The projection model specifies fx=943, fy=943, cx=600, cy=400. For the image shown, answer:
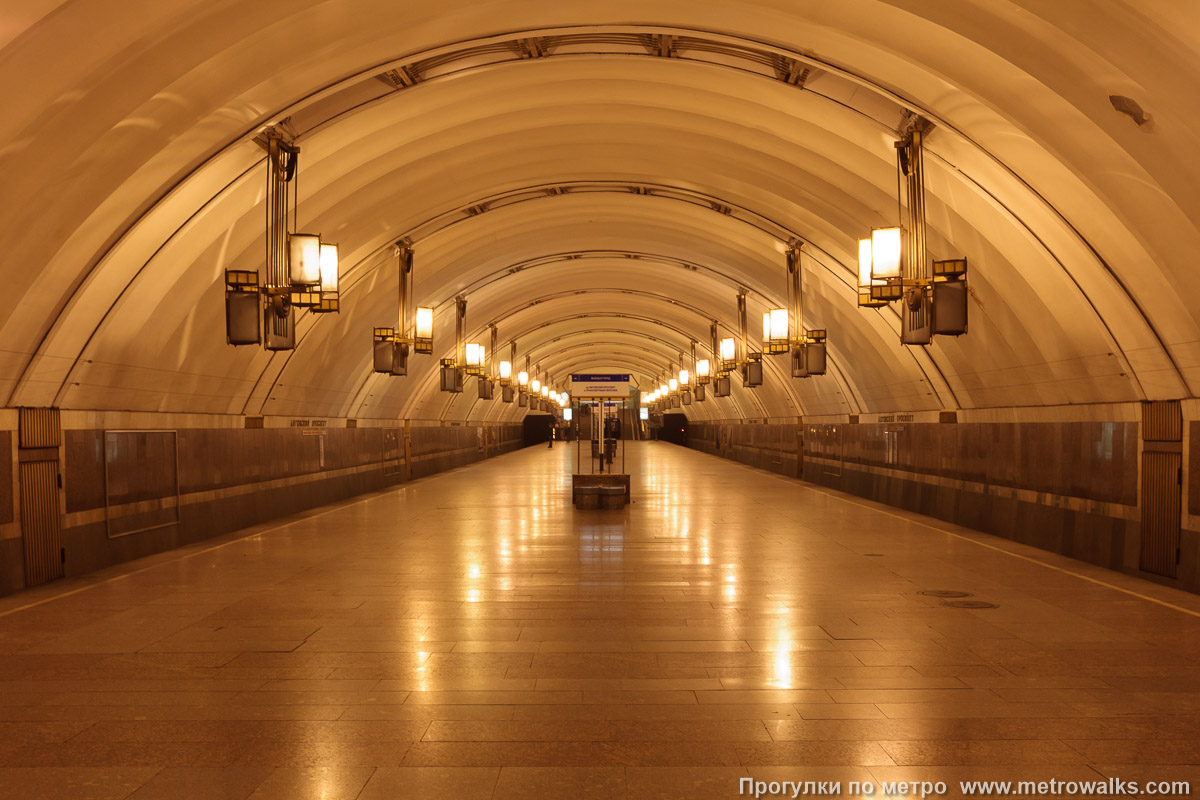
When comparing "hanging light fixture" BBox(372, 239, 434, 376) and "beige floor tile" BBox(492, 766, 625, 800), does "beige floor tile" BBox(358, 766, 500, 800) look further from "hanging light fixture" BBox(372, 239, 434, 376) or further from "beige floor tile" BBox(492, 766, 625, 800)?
"hanging light fixture" BBox(372, 239, 434, 376)

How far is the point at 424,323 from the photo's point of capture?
765 inches

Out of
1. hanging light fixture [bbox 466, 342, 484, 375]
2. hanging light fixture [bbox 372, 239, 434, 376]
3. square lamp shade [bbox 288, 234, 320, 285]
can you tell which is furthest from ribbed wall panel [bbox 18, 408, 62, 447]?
hanging light fixture [bbox 466, 342, 484, 375]

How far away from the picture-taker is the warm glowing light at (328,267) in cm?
1194

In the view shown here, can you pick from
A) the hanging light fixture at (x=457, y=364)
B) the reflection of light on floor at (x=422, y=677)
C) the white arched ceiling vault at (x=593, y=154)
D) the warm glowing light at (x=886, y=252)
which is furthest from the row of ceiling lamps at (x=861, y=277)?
the hanging light fixture at (x=457, y=364)

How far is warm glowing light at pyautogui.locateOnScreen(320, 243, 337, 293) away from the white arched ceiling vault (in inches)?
51.2

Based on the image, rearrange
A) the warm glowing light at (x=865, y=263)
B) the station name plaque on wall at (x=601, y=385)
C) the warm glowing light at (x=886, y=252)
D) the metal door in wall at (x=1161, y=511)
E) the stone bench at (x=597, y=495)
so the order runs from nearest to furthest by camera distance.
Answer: the metal door in wall at (x=1161, y=511) → the warm glowing light at (x=886, y=252) → the warm glowing light at (x=865, y=263) → the stone bench at (x=597, y=495) → the station name plaque on wall at (x=601, y=385)

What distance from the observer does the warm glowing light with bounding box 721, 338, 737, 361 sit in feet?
84.4

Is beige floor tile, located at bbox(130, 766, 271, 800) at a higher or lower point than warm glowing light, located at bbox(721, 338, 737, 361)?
lower

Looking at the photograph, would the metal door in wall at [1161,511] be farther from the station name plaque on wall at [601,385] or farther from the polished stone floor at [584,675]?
the station name plaque on wall at [601,385]

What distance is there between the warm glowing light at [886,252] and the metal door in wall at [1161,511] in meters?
3.55

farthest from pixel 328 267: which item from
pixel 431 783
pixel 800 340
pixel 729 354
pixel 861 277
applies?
pixel 729 354

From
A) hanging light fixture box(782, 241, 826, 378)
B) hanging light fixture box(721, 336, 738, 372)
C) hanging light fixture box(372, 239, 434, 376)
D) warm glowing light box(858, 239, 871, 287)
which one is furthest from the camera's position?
hanging light fixture box(721, 336, 738, 372)

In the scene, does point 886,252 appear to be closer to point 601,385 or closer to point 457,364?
point 601,385

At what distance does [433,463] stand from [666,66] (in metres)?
23.4
